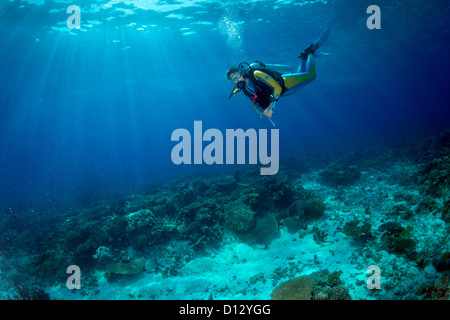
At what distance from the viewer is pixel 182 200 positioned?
10.9 metres

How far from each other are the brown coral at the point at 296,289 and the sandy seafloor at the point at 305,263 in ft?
1.38

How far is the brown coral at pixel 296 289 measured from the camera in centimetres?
515

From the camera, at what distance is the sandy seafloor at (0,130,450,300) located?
5.31 m

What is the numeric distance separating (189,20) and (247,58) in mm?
10841

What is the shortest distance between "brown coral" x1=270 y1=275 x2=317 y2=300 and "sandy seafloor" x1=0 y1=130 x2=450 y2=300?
42 centimetres

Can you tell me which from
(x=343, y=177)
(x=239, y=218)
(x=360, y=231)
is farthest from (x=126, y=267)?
(x=343, y=177)

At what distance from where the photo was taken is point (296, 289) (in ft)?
17.5

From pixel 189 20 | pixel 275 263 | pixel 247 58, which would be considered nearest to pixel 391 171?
pixel 275 263

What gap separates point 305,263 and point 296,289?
132 cm
